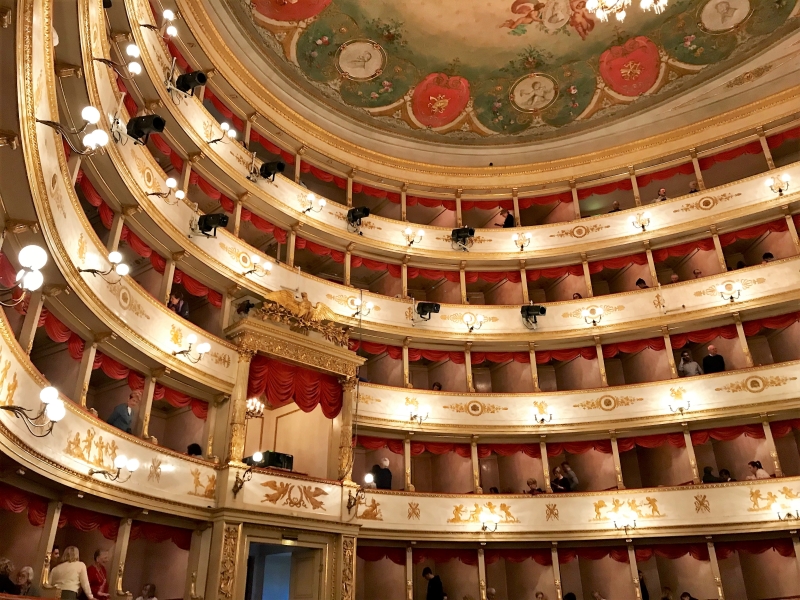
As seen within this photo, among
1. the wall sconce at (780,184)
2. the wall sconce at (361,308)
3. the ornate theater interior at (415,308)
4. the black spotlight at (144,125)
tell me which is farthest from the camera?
the wall sconce at (361,308)

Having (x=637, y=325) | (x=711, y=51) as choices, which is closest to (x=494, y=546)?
(x=637, y=325)

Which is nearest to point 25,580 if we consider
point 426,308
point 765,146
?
point 426,308

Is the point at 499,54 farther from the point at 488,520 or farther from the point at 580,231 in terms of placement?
the point at 488,520

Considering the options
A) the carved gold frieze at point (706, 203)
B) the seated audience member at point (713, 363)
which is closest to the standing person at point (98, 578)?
the seated audience member at point (713, 363)

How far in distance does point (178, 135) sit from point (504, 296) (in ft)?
36.3

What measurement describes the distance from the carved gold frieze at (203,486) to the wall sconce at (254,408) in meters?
3.20

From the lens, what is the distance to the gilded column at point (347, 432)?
610 inches

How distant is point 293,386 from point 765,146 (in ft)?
49.4

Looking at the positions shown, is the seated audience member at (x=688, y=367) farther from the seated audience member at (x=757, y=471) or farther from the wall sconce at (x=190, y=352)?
the wall sconce at (x=190, y=352)

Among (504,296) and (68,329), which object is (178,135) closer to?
(68,329)

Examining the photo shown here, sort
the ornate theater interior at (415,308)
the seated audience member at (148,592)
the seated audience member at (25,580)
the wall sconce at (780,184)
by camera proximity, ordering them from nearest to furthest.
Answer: the seated audience member at (25,580), the ornate theater interior at (415,308), the seated audience member at (148,592), the wall sconce at (780,184)

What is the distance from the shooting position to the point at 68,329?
36.5 feet

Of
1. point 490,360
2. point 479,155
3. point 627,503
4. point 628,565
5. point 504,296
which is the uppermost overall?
point 479,155

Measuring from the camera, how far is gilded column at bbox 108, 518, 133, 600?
1143cm
